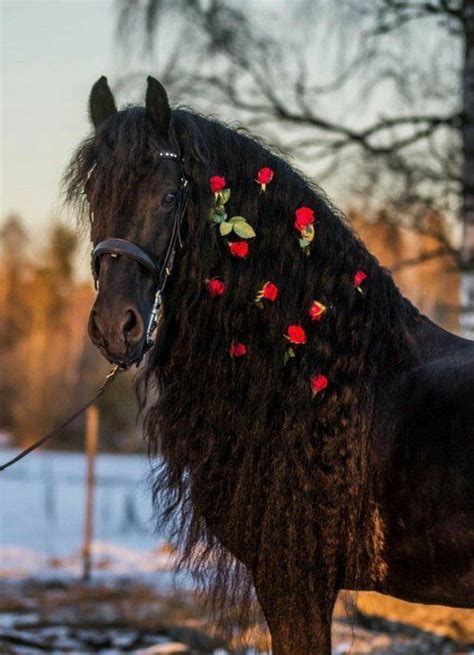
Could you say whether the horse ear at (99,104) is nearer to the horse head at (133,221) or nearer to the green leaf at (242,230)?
the horse head at (133,221)

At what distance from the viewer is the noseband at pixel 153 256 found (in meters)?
3.22

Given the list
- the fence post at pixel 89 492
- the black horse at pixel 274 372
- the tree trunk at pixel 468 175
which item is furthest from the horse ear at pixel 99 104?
the fence post at pixel 89 492

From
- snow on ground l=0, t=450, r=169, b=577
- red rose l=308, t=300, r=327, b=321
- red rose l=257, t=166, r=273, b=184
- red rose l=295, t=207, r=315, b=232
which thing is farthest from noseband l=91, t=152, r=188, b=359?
snow on ground l=0, t=450, r=169, b=577

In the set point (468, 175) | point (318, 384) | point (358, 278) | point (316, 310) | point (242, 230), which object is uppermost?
point (468, 175)

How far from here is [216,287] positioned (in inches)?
133

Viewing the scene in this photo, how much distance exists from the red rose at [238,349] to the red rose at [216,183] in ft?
1.65

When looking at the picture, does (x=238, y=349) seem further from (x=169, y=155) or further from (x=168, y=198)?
(x=169, y=155)

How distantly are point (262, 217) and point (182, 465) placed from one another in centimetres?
87

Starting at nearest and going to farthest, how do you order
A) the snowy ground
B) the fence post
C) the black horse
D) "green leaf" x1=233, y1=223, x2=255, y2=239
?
the black horse < "green leaf" x1=233, y1=223, x2=255, y2=239 < the snowy ground < the fence post

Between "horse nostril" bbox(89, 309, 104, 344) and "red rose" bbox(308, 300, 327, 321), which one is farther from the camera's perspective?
"red rose" bbox(308, 300, 327, 321)

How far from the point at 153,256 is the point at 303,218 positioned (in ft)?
1.70

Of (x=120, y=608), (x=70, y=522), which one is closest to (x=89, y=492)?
(x=120, y=608)

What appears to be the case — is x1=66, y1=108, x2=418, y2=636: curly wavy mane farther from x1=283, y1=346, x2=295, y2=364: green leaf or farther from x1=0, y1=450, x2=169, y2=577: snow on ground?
x1=0, y1=450, x2=169, y2=577: snow on ground

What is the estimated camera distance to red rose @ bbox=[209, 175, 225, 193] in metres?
3.38
